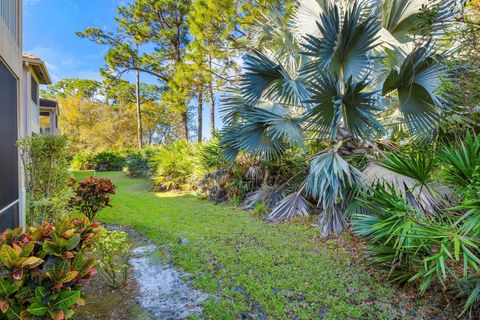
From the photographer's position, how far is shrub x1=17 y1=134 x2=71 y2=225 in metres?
3.82

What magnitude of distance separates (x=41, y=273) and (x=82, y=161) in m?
18.1

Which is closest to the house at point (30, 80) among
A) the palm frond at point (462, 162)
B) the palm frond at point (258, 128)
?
the palm frond at point (258, 128)

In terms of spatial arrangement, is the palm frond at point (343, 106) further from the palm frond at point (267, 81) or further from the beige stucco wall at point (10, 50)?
the beige stucco wall at point (10, 50)

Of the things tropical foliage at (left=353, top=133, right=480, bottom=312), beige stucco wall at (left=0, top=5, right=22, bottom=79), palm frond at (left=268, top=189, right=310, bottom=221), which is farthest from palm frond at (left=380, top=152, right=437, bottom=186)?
beige stucco wall at (left=0, top=5, right=22, bottom=79)

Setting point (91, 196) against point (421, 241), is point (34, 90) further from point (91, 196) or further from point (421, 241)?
point (421, 241)

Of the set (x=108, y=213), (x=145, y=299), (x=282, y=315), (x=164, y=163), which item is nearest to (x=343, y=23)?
(x=282, y=315)

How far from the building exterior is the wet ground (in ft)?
4.66

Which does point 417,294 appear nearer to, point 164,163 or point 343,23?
point 343,23

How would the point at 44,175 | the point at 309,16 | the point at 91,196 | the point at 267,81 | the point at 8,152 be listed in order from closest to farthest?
the point at 8,152 → the point at 44,175 → the point at 91,196 → the point at 267,81 → the point at 309,16

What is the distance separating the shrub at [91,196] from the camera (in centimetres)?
510

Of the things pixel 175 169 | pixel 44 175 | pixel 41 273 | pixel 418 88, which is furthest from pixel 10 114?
pixel 175 169

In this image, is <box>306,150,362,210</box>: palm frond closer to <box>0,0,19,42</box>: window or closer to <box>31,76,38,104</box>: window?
<box>0,0,19,42</box>: window

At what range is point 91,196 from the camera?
5.17 metres

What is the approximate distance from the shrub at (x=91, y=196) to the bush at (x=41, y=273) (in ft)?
10.1
